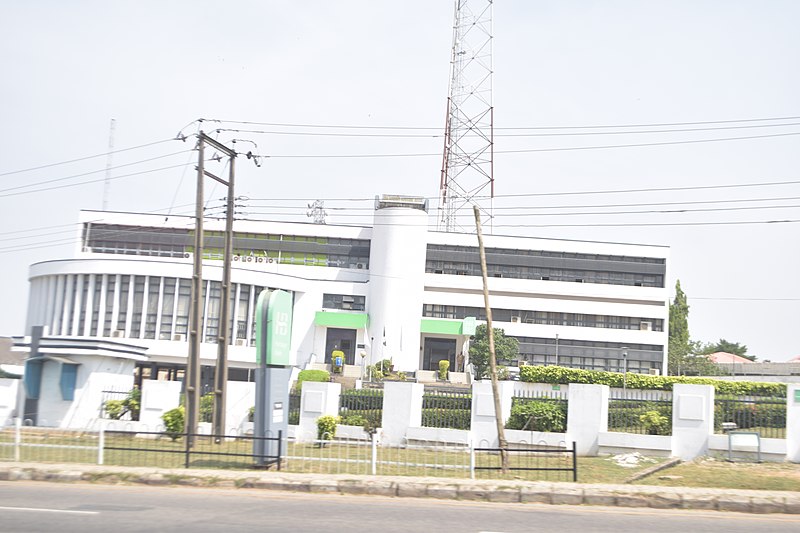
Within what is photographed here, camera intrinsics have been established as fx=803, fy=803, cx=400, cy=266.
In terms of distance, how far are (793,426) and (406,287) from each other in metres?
42.2

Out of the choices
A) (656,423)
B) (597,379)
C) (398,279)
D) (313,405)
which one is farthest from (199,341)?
(398,279)

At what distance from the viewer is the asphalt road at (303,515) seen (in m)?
12.2

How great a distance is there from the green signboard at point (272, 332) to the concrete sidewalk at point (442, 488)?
3.34 meters

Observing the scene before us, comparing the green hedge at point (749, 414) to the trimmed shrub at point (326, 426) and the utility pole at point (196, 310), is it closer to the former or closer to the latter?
the trimmed shrub at point (326, 426)

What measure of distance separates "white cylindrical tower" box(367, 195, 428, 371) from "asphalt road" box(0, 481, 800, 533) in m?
47.4

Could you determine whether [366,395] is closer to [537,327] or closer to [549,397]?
[549,397]

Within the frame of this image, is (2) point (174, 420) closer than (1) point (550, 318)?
Yes

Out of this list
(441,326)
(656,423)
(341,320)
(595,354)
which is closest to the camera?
(656,423)

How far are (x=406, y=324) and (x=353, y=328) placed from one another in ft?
13.9

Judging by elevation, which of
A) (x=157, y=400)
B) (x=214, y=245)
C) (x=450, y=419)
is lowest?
(x=450, y=419)

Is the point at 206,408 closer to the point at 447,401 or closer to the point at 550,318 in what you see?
the point at 447,401

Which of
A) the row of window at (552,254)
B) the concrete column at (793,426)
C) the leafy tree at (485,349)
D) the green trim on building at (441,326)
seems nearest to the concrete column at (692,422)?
the concrete column at (793,426)

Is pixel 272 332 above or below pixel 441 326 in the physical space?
below

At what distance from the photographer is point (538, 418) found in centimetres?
2777
